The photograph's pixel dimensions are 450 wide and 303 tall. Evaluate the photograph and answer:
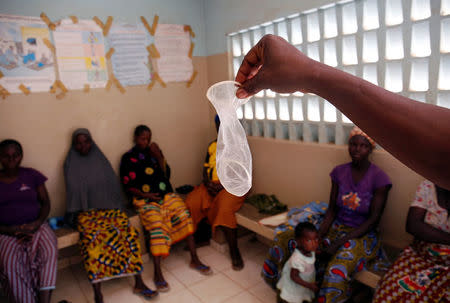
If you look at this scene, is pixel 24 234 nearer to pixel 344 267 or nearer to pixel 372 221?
pixel 344 267

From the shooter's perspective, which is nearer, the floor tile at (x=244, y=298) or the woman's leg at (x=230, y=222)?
the floor tile at (x=244, y=298)

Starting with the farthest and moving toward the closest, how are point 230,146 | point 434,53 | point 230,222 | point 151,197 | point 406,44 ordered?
point 151,197, point 230,222, point 406,44, point 434,53, point 230,146

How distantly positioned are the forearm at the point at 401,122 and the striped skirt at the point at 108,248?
2.72 m

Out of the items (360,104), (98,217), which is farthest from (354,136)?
(98,217)

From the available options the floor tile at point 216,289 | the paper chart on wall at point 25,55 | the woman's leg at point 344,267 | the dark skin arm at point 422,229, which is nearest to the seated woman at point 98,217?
the floor tile at point 216,289

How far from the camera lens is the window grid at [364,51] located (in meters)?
2.14

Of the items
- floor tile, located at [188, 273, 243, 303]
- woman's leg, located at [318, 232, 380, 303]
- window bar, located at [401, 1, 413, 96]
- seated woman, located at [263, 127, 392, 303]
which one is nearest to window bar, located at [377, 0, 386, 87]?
window bar, located at [401, 1, 413, 96]

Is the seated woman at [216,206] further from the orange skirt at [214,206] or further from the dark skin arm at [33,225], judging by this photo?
the dark skin arm at [33,225]

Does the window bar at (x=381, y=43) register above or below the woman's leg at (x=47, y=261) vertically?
above

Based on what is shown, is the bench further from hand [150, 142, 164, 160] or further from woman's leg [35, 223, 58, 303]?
woman's leg [35, 223, 58, 303]

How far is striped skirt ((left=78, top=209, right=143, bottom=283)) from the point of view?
2750 mm

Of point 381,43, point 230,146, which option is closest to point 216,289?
point 230,146

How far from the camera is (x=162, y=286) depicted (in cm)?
291

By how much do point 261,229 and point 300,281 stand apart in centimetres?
72
